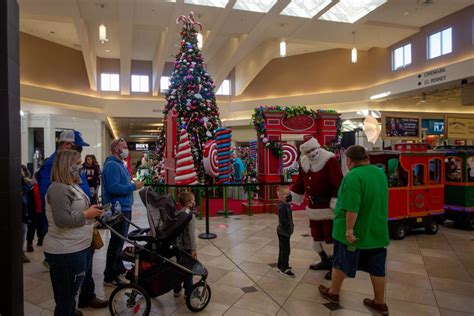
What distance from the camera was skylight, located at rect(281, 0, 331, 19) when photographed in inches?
480

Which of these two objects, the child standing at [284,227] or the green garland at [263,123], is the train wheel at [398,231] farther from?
the green garland at [263,123]

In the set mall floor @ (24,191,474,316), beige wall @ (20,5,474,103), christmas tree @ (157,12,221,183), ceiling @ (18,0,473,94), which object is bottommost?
mall floor @ (24,191,474,316)

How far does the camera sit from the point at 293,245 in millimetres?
5359

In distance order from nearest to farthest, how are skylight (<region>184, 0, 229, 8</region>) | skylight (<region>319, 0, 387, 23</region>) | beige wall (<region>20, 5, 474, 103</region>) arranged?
1. skylight (<region>184, 0, 229, 8</region>)
2. beige wall (<region>20, 5, 474, 103</region>)
3. skylight (<region>319, 0, 387, 23</region>)

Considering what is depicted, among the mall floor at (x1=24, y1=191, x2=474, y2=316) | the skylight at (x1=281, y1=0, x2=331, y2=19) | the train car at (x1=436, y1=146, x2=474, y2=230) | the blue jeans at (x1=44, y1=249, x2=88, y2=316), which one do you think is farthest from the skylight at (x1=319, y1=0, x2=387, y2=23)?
the blue jeans at (x1=44, y1=249, x2=88, y2=316)

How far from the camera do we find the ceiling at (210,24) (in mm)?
11125

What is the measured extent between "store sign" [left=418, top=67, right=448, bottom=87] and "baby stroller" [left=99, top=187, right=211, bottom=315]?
1190cm

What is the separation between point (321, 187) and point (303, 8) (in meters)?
10.4

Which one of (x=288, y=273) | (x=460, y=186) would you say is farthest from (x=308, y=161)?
(x=460, y=186)

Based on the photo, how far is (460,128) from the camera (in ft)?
27.8

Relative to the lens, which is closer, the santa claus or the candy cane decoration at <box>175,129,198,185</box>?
the santa claus

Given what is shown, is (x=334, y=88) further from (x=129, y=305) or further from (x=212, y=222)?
(x=129, y=305)

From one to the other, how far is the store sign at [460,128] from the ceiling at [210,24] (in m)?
4.58

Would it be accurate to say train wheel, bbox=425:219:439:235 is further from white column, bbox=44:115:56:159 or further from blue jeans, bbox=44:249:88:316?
white column, bbox=44:115:56:159
